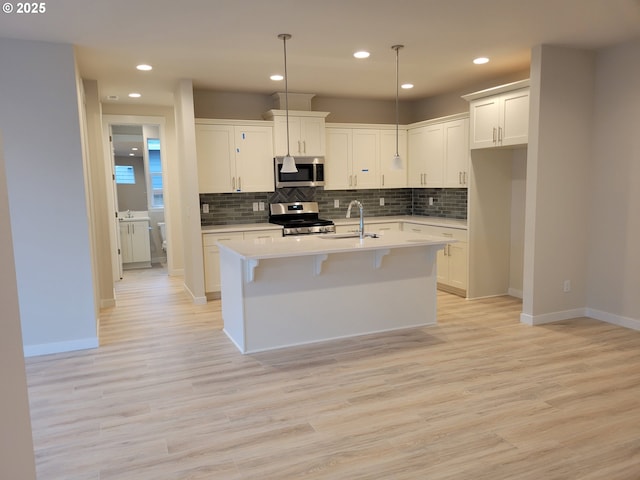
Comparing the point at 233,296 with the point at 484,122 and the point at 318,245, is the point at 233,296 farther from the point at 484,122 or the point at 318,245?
the point at 484,122

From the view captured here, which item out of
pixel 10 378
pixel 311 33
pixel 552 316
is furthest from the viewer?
pixel 552 316

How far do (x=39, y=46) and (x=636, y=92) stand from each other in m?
5.19

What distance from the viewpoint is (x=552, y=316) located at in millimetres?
4703

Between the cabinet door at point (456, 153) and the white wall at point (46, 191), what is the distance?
4233mm

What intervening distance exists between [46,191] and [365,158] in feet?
13.7

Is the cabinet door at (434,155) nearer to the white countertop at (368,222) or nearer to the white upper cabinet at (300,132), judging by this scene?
the white countertop at (368,222)

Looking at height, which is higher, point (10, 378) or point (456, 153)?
point (456, 153)

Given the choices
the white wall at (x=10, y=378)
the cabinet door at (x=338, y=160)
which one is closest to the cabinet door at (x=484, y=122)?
the cabinet door at (x=338, y=160)

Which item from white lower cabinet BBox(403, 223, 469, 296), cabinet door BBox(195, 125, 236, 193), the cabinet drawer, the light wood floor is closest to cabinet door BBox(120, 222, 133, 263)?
cabinet door BBox(195, 125, 236, 193)

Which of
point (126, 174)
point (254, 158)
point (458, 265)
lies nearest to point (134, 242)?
point (126, 174)

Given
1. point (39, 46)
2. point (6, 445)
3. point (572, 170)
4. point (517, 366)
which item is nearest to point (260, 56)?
point (39, 46)

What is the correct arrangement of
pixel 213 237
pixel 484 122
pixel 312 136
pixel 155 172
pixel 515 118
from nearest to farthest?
pixel 515 118
pixel 484 122
pixel 213 237
pixel 312 136
pixel 155 172

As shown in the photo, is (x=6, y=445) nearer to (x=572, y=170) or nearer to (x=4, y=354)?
(x=4, y=354)

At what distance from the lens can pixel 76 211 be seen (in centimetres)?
397
